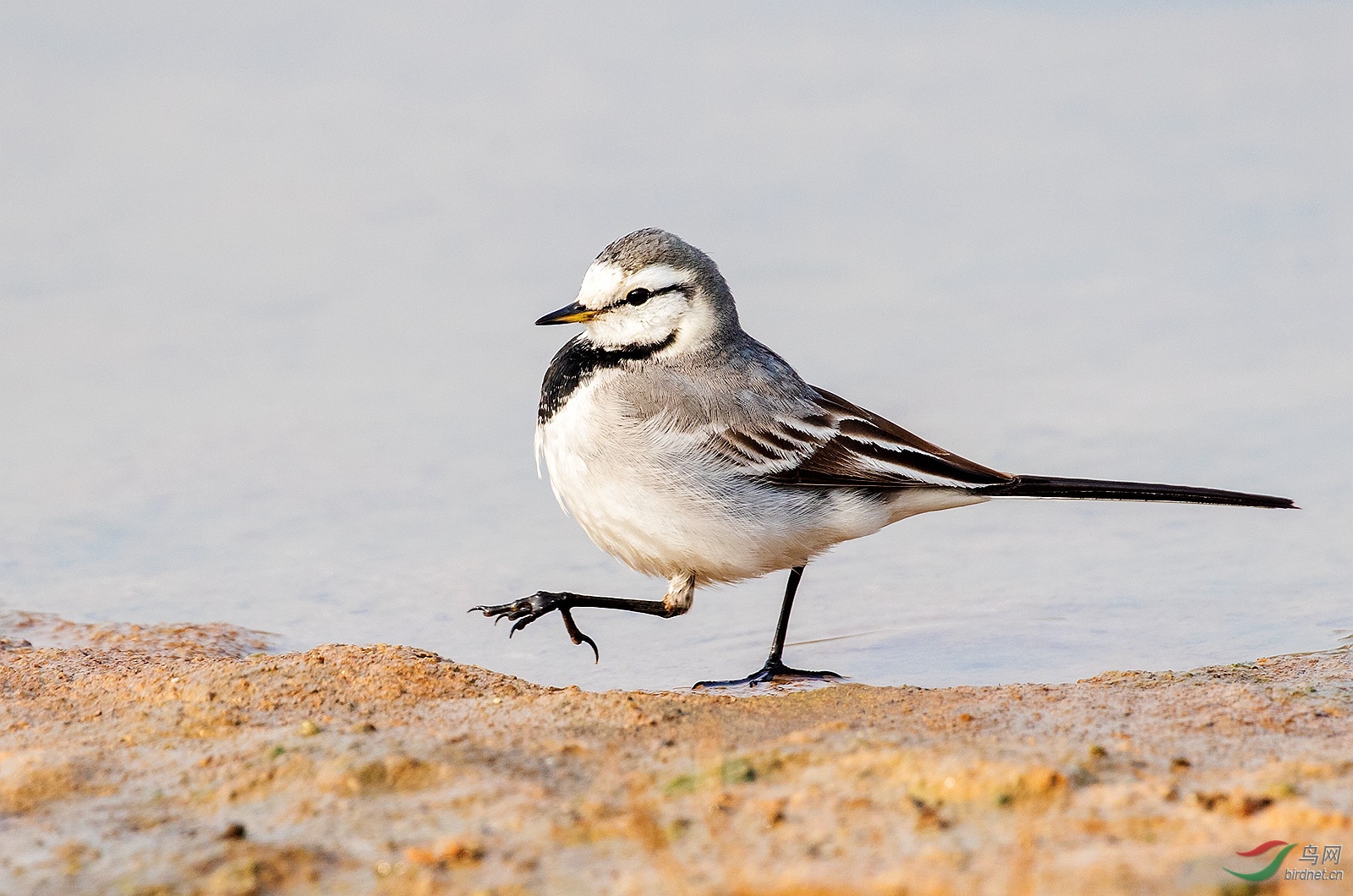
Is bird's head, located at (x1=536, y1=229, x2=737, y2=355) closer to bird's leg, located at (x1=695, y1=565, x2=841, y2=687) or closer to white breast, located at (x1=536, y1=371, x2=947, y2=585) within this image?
white breast, located at (x1=536, y1=371, x2=947, y2=585)

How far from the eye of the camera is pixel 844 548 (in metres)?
9.46

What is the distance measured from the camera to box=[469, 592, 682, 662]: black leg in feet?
22.4

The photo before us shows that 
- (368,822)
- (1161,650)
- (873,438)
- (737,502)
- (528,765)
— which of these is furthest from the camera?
(1161,650)

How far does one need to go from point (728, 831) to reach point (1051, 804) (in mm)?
900

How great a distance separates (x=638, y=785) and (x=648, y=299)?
350 cm

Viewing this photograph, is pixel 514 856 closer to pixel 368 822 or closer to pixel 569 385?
pixel 368 822

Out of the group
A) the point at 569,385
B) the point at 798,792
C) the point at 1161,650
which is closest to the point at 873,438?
the point at 569,385

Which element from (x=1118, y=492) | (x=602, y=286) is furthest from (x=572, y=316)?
(x=1118, y=492)

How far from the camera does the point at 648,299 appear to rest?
7160 millimetres

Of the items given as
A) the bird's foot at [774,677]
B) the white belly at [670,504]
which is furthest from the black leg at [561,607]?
the bird's foot at [774,677]

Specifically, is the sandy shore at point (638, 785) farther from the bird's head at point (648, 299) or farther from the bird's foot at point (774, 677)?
the bird's head at point (648, 299)

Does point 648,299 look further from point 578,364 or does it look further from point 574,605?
point 574,605

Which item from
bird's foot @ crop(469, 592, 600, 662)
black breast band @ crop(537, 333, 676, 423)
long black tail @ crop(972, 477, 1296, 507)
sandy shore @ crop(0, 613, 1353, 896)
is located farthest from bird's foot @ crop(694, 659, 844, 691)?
black breast band @ crop(537, 333, 676, 423)

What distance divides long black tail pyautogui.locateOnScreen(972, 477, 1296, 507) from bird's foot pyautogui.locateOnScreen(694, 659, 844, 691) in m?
1.28
